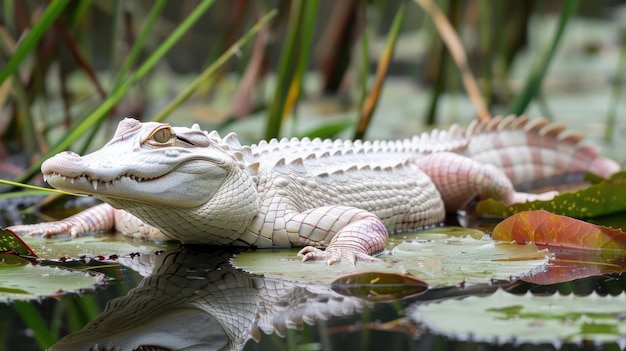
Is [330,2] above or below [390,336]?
above

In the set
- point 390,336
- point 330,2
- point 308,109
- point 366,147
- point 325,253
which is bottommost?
point 390,336

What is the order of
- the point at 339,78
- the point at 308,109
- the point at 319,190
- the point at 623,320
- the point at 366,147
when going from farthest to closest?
the point at 339,78
the point at 308,109
the point at 366,147
the point at 319,190
the point at 623,320

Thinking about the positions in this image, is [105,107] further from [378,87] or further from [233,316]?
[233,316]

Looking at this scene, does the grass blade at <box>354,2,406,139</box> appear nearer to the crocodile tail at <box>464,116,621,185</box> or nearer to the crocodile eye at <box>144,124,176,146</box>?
the crocodile tail at <box>464,116,621,185</box>

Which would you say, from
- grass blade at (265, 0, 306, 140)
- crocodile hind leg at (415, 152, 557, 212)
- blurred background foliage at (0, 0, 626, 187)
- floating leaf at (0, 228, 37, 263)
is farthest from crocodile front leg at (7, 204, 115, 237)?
crocodile hind leg at (415, 152, 557, 212)

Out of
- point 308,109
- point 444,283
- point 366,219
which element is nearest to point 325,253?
point 366,219

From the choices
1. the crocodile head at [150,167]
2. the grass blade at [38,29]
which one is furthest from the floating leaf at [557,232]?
the grass blade at [38,29]

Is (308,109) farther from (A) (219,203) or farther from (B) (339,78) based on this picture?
(A) (219,203)

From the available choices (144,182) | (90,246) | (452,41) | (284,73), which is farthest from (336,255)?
(452,41)
